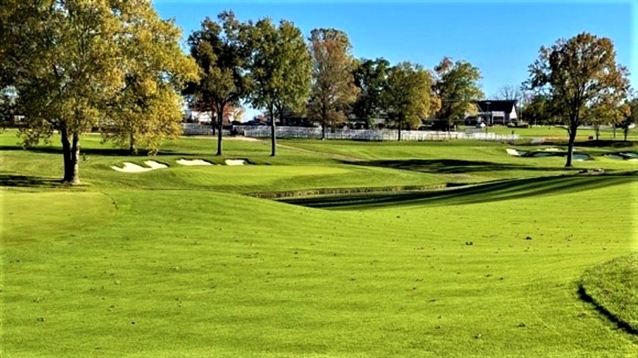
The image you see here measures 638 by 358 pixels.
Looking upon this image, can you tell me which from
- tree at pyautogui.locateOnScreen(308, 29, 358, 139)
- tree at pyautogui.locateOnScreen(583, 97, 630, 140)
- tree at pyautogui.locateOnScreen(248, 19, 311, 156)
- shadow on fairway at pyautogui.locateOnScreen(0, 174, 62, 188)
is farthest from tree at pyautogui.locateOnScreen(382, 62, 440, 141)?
shadow on fairway at pyautogui.locateOnScreen(0, 174, 62, 188)

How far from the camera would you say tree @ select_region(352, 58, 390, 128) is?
122 metres

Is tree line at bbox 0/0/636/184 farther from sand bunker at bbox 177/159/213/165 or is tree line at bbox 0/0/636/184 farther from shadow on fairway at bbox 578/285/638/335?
shadow on fairway at bbox 578/285/638/335

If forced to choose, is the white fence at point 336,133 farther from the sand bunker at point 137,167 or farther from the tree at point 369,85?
the sand bunker at point 137,167

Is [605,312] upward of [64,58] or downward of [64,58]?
downward

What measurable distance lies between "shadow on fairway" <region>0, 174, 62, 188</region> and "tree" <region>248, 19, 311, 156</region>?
2668 cm

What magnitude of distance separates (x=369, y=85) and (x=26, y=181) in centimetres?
9449

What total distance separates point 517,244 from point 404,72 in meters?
98.4

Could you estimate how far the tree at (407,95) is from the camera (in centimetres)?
10862

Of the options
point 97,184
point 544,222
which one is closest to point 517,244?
point 544,222

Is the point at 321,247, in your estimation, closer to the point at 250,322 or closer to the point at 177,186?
the point at 250,322

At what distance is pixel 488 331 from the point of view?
25.8 feet

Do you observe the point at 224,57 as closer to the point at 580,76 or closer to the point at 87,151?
the point at 87,151

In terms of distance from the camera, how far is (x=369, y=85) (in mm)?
123500

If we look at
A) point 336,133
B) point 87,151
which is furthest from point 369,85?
point 87,151
